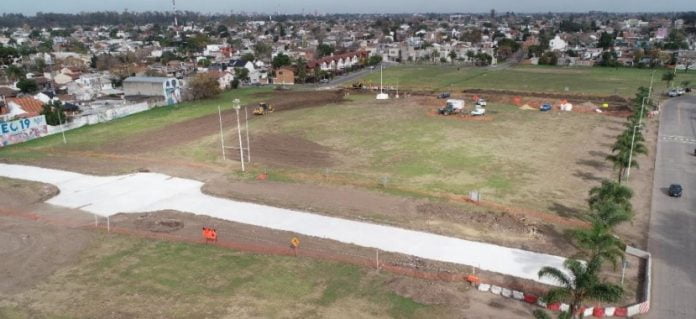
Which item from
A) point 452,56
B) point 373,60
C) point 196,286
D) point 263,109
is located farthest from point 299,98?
point 452,56

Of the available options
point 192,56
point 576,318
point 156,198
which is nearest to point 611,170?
point 576,318

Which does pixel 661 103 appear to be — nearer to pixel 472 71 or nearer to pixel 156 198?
pixel 472 71

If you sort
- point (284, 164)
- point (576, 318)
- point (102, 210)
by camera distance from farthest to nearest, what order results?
point (284, 164)
point (102, 210)
point (576, 318)

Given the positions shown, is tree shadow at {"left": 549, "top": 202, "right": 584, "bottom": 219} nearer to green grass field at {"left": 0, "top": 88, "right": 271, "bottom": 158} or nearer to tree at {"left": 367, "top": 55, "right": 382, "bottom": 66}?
green grass field at {"left": 0, "top": 88, "right": 271, "bottom": 158}

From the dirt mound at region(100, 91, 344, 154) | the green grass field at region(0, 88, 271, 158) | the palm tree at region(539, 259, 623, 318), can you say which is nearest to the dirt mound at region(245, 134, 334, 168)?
the dirt mound at region(100, 91, 344, 154)

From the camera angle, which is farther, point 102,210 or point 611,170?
point 611,170

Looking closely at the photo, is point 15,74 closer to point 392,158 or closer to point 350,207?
point 392,158

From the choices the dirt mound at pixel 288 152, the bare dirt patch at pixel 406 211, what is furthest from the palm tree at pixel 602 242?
the dirt mound at pixel 288 152
